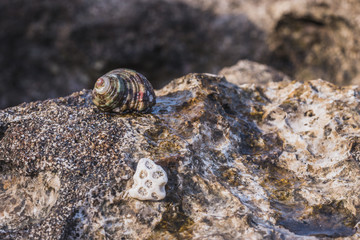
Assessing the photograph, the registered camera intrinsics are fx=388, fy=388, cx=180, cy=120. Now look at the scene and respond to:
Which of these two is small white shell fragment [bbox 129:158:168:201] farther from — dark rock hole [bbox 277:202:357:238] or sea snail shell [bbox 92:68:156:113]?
dark rock hole [bbox 277:202:357:238]

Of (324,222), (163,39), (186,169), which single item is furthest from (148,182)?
(163,39)

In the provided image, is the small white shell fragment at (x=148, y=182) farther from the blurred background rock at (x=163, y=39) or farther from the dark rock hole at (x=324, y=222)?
the blurred background rock at (x=163, y=39)

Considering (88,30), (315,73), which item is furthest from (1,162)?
(315,73)

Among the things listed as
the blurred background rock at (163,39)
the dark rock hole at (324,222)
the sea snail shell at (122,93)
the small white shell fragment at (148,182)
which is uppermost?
the blurred background rock at (163,39)

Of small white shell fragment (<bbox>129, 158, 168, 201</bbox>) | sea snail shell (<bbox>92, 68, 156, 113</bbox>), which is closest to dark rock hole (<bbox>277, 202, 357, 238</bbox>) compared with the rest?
small white shell fragment (<bbox>129, 158, 168, 201</bbox>)

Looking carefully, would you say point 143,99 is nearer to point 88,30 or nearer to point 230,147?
point 230,147

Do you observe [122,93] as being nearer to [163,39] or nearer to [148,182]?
[148,182]

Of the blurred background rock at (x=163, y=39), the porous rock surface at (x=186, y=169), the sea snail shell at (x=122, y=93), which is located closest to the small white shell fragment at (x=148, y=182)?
the porous rock surface at (x=186, y=169)
